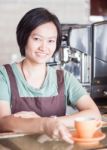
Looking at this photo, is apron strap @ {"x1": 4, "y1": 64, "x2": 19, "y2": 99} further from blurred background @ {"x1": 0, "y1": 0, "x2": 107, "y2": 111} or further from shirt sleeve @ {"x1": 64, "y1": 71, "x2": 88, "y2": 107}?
blurred background @ {"x1": 0, "y1": 0, "x2": 107, "y2": 111}

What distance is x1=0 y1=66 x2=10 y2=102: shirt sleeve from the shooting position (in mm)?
1562

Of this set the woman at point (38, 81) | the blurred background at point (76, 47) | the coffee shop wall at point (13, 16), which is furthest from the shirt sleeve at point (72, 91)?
the coffee shop wall at point (13, 16)

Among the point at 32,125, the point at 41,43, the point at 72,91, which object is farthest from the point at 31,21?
the point at 32,125

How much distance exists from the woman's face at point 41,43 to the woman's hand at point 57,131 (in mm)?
523

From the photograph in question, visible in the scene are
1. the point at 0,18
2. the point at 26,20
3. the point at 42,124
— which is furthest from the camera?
the point at 0,18

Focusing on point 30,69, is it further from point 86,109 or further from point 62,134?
point 62,134

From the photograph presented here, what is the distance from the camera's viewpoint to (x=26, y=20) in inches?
62.7

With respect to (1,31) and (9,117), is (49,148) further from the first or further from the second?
(1,31)

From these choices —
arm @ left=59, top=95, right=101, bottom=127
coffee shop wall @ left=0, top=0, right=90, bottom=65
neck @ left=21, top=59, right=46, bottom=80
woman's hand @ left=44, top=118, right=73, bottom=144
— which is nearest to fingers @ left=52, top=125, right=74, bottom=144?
woman's hand @ left=44, top=118, right=73, bottom=144

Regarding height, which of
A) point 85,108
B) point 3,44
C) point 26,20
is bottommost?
point 85,108

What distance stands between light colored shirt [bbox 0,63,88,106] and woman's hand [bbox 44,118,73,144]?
1.58 feet

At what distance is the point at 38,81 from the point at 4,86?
19 cm

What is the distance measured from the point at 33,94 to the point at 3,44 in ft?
5.08

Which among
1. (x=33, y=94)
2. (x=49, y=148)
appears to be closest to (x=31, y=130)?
(x=49, y=148)
